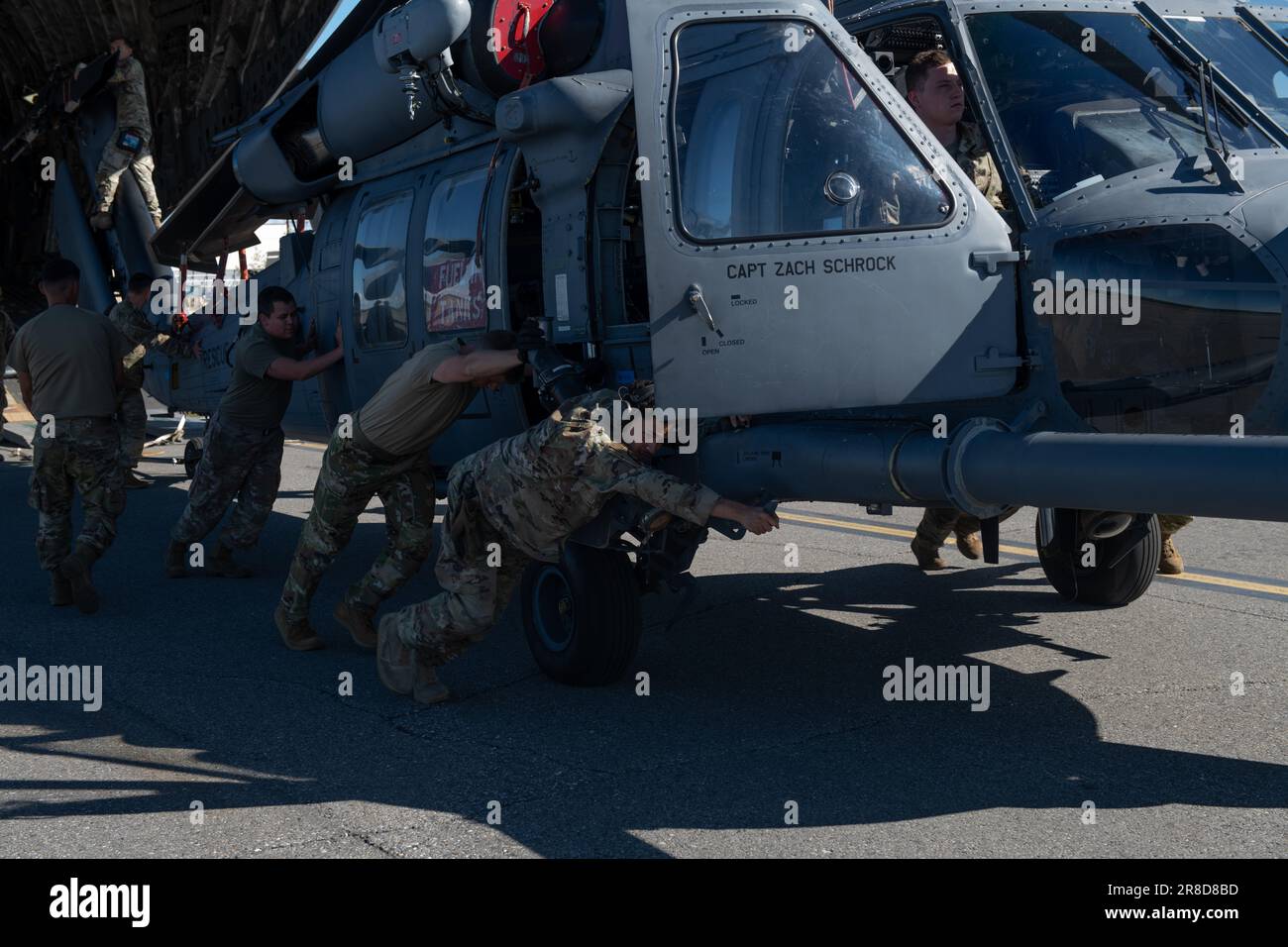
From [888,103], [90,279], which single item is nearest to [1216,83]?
[888,103]

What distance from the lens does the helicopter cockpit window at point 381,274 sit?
7.36 m

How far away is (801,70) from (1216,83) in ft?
4.94

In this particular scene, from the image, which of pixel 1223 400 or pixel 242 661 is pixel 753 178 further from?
pixel 242 661

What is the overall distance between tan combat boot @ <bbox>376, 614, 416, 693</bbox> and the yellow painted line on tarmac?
4.29 meters

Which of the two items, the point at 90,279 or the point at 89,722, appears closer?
the point at 89,722

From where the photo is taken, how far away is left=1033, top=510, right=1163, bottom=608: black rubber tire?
21.8 feet

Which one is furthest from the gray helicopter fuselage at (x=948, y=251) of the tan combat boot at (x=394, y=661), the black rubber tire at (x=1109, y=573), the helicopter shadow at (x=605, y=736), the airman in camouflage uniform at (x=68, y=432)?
the airman in camouflage uniform at (x=68, y=432)

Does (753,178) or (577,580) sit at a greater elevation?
(753,178)

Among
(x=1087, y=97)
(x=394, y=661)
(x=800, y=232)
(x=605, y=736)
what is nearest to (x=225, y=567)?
(x=394, y=661)

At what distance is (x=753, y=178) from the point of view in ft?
16.7
